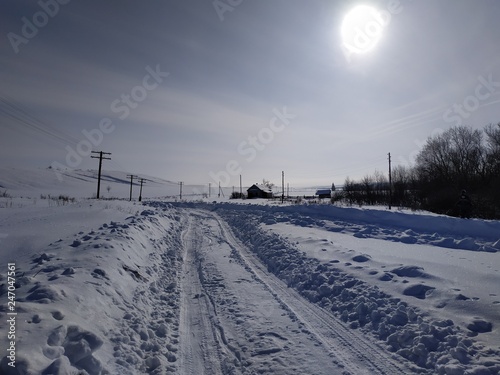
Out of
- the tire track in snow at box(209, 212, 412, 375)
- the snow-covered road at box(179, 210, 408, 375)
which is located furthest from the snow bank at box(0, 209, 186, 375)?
the tire track in snow at box(209, 212, 412, 375)

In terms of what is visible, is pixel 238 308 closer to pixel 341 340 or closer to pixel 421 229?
pixel 341 340

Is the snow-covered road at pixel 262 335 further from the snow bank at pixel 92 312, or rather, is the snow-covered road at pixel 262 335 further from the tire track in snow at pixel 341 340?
the snow bank at pixel 92 312

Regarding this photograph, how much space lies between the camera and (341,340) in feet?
14.6

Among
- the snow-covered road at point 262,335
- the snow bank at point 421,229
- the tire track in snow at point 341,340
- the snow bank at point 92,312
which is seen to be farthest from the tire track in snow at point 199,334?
the snow bank at point 421,229

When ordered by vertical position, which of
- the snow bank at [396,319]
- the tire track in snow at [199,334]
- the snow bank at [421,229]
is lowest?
the tire track in snow at [199,334]

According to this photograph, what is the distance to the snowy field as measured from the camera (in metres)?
3.66

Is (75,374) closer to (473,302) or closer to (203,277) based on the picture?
(203,277)

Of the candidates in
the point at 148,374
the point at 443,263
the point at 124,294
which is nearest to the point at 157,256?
the point at 124,294

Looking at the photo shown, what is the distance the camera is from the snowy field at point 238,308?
3664 millimetres

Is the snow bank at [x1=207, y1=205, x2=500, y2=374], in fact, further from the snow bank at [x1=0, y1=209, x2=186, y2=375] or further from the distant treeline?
the distant treeline

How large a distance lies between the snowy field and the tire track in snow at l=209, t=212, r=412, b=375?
0.02m

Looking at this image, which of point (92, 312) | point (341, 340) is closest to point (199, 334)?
A: point (92, 312)

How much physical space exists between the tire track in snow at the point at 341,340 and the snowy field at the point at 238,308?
0.02 metres

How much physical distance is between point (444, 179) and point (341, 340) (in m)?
41.9
